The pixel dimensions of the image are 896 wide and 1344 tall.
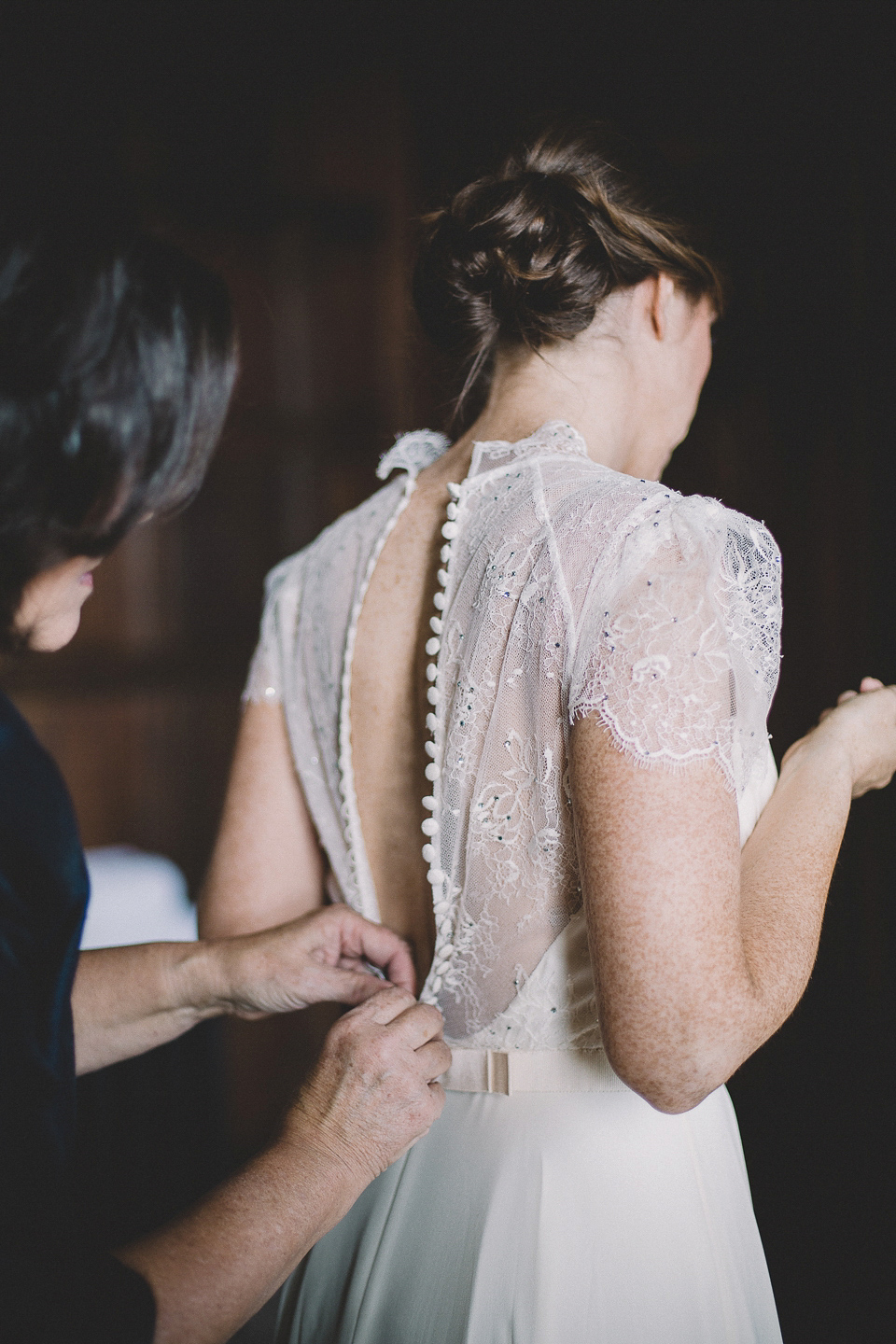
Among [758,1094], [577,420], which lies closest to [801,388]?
[577,420]

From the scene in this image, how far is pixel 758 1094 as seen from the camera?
7.61ft

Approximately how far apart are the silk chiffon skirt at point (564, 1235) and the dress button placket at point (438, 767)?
17 cm

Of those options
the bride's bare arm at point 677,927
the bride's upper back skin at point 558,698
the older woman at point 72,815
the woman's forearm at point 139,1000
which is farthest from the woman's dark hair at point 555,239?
the woman's forearm at point 139,1000

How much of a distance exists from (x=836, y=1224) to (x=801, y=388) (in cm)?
185

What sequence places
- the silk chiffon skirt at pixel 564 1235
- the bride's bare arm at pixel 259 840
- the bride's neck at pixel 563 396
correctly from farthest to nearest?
the bride's bare arm at pixel 259 840 < the bride's neck at pixel 563 396 < the silk chiffon skirt at pixel 564 1235

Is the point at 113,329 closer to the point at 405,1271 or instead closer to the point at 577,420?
the point at 577,420

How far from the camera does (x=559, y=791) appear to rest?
0.86 m

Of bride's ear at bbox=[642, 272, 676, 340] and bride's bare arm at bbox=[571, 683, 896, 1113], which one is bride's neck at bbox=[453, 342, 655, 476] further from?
bride's bare arm at bbox=[571, 683, 896, 1113]

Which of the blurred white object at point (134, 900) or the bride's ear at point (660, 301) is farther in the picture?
the blurred white object at point (134, 900)

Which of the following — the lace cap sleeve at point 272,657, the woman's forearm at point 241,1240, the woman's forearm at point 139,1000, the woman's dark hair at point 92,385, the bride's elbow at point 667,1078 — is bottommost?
the woman's forearm at point 241,1240

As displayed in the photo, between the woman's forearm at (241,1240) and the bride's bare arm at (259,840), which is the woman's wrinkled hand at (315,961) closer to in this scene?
the bride's bare arm at (259,840)

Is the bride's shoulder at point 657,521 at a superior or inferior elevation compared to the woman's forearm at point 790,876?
superior

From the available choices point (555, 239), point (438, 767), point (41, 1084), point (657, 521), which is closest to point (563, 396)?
point (555, 239)

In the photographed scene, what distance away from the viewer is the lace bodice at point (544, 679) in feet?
2.48
